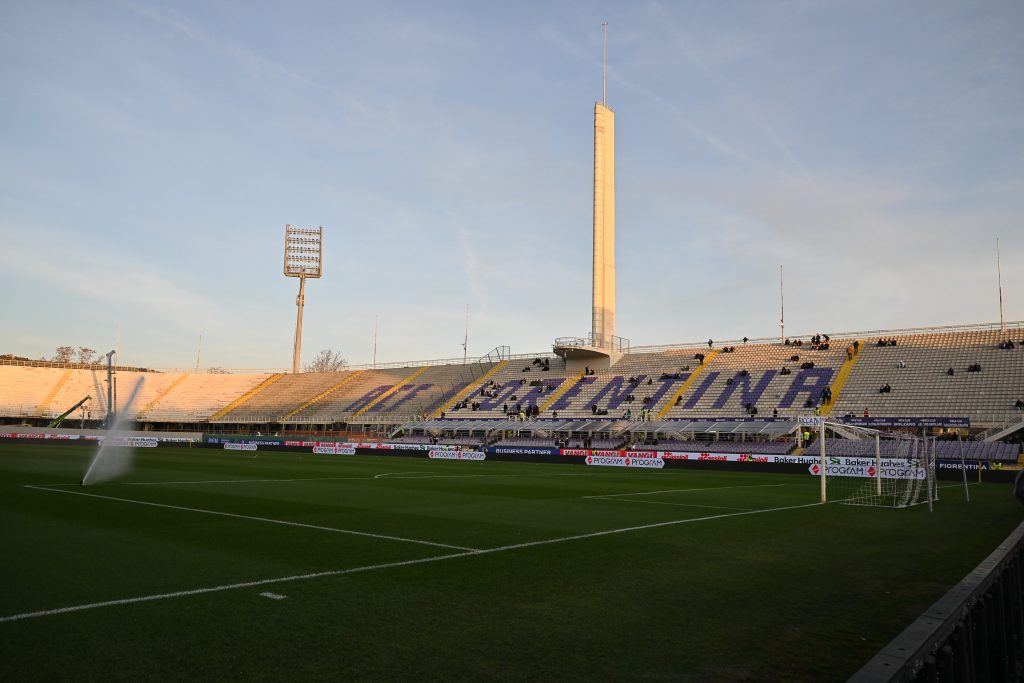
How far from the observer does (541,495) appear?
22.4 m

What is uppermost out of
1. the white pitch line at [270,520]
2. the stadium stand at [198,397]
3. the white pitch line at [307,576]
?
the stadium stand at [198,397]

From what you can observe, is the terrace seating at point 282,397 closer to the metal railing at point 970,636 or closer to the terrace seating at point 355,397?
the terrace seating at point 355,397

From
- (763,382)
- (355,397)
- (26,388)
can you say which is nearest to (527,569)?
(763,382)

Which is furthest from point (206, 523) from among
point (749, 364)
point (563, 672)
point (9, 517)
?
point (749, 364)

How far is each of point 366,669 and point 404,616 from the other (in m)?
1.71

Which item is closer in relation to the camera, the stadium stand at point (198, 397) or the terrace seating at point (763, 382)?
the terrace seating at point (763, 382)

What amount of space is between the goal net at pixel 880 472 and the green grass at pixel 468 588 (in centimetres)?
238

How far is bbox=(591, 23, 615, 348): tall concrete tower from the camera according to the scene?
6362 cm

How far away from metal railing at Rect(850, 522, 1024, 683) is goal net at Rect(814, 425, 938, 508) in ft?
47.5

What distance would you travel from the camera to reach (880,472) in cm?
2516

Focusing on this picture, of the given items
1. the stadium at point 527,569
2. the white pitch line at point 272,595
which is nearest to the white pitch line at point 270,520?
the stadium at point 527,569

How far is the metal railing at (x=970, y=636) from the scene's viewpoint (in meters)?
3.35

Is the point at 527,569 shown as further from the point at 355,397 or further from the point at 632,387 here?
the point at 355,397

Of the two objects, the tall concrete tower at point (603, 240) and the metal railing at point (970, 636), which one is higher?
the tall concrete tower at point (603, 240)
